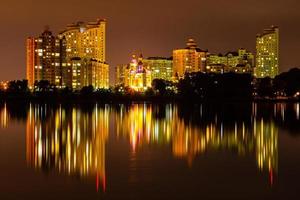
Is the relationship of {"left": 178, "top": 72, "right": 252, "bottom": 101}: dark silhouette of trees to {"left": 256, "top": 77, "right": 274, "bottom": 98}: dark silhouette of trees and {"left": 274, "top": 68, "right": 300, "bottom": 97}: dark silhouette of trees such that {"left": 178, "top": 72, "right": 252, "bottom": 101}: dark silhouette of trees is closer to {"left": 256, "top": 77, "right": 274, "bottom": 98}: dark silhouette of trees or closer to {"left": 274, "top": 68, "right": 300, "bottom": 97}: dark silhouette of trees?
{"left": 274, "top": 68, "right": 300, "bottom": 97}: dark silhouette of trees

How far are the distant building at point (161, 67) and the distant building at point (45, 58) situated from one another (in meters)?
36.8

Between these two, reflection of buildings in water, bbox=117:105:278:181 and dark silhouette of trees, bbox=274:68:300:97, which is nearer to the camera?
reflection of buildings in water, bbox=117:105:278:181

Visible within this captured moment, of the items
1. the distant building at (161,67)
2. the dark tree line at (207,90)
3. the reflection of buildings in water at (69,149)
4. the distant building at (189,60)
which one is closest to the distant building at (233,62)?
the distant building at (189,60)

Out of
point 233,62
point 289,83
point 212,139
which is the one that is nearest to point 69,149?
point 212,139

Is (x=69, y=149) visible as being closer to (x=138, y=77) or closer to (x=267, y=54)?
(x=138, y=77)

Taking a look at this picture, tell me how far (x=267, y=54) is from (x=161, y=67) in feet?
122

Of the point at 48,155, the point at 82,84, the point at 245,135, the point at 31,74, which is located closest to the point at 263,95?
the point at 82,84

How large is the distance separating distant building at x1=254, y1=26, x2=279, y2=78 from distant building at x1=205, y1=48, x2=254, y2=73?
3.18 meters

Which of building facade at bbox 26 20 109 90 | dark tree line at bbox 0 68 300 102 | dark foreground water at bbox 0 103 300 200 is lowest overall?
dark foreground water at bbox 0 103 300 200

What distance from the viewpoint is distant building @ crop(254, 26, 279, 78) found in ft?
566

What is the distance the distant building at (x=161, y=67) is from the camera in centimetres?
16344

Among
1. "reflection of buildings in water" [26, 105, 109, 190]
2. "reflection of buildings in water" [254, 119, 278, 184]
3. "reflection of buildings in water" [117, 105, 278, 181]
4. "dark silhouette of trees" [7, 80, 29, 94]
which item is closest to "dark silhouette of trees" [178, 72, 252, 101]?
"dark silhouette of trees" [7, 80, 29, 94]

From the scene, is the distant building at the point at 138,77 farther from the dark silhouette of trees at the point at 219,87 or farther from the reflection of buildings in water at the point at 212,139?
the reflection of buildings in water at the point at 212,139

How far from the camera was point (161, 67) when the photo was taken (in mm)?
166000
